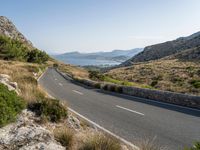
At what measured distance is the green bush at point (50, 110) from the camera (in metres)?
7.93

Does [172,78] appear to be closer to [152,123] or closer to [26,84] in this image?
[26,84]

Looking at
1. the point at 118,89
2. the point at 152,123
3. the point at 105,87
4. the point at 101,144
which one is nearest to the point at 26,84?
the point at 152,123

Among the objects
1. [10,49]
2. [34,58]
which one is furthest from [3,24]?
[10,49]

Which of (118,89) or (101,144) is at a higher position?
(101,144)

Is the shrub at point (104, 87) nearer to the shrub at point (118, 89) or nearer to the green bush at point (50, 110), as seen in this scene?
the shrub at point (118, 89)

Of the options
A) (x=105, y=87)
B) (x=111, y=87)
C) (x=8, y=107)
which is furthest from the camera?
(x=105, y=87)

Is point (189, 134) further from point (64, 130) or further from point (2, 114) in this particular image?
point (2, 114)

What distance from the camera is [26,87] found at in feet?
38.4

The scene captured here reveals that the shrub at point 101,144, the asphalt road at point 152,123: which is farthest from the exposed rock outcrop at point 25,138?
the asphalt road at point 152,123

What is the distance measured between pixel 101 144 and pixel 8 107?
3010 mm

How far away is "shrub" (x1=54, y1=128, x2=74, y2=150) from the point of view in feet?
18.5

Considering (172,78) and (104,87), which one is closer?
(104,87)

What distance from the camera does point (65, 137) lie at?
19.2 feet

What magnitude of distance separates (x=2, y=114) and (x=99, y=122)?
382 cm
